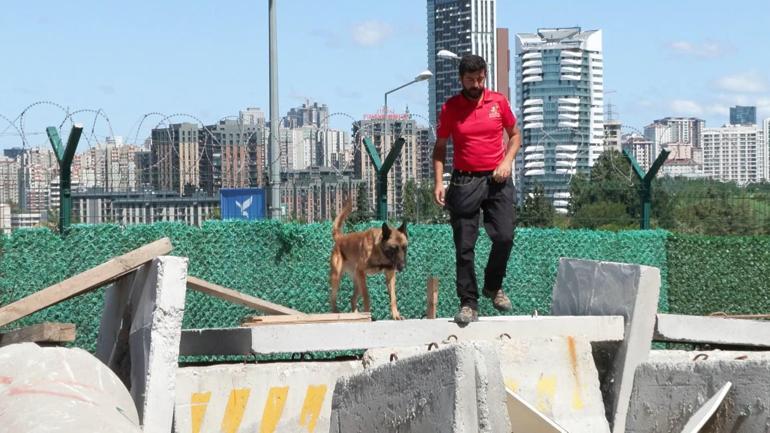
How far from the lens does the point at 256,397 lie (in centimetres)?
877

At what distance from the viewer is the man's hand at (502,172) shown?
900 centimetres

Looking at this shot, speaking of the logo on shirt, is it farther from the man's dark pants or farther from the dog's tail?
the dog's tail

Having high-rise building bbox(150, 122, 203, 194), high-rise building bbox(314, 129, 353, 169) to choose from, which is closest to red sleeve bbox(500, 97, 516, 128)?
high-rise building bbox(314, 129, 353, 169)

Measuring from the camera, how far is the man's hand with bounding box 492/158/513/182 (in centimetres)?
900

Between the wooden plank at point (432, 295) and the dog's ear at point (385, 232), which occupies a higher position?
the dog's ear at point (385, 232)

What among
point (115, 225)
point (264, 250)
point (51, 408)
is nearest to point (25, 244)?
point (115, 225)

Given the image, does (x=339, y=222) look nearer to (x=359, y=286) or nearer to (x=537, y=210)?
(x=359, y=286)

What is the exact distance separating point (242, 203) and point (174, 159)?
93cm

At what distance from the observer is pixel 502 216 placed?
9102 millimetres

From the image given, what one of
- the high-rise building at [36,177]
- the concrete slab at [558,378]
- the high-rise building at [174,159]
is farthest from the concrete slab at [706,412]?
the high-rise building at [174,159]

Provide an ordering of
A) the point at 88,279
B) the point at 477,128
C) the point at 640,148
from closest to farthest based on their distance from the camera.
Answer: the point at 88,279 < the point at 477,128 < the point at 640,148

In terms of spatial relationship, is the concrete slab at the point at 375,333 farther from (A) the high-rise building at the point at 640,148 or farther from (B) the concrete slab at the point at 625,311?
(A) the high-rise building at the point at 640,148

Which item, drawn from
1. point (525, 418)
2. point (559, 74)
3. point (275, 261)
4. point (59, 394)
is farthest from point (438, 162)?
point (559, 74)

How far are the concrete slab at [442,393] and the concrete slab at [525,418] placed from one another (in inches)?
44.0
